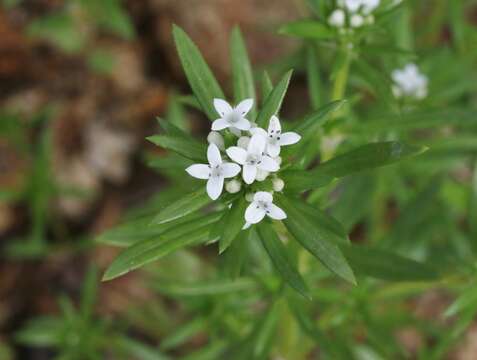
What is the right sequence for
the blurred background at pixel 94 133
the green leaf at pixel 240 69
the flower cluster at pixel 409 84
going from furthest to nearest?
the blurred background at pixel 94 133 → the flower cluster at pixel 409 84 → the green leaf at pixel 240 69

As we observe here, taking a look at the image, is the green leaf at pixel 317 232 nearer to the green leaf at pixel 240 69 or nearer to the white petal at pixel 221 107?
the white petal at pixel 221 107

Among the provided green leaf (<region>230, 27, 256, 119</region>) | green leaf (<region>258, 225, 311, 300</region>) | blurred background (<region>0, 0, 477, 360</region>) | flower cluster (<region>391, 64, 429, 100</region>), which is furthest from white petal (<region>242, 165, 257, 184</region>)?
blurred background (<region>0, 0, 477, 360</region>)

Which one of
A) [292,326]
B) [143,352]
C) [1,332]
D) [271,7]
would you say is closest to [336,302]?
[292,326]

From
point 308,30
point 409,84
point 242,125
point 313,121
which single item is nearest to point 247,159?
point 242,125

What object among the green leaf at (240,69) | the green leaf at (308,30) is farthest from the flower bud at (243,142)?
the green leaf at (308,30)

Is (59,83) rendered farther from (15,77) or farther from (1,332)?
(1,332)

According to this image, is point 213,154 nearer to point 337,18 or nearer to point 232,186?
point 232,186
